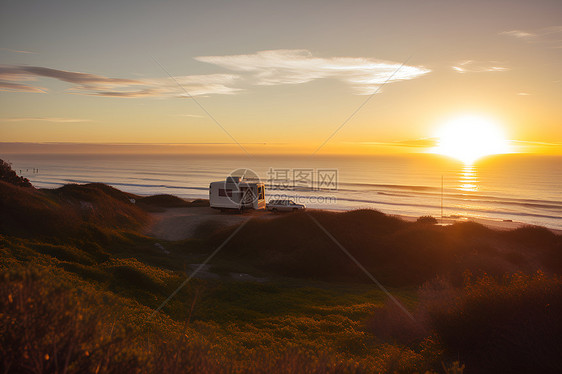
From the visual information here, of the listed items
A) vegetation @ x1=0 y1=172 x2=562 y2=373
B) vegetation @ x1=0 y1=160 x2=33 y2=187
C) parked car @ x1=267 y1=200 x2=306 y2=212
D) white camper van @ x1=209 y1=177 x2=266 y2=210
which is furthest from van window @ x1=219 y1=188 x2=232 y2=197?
vegetation @ x1=0 y1=160 x2=33 y2=187

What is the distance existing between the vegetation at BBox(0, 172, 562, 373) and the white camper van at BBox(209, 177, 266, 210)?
7.45 meters

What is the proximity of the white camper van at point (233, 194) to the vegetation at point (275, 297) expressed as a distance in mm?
7454

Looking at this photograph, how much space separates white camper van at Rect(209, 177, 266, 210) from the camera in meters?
35.9

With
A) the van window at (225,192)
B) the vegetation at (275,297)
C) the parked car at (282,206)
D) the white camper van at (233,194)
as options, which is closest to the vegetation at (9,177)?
the vegetation at (275,297)

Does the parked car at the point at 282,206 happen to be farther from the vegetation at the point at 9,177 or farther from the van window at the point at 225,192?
the vegetation at the point at 9,177

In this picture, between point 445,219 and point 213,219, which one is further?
point 445,219

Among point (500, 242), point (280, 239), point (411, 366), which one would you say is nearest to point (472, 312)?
point (411, 366)

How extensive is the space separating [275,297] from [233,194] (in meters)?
23.0

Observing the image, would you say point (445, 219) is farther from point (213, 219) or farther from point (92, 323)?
point (92, 323)

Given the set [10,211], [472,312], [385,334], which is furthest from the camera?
[10,211]

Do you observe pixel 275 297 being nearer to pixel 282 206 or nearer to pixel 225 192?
pixel 225 192

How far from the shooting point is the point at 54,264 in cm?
1242

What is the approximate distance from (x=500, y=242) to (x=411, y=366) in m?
18.9

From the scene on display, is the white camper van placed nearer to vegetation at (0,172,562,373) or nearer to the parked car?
the parked car
